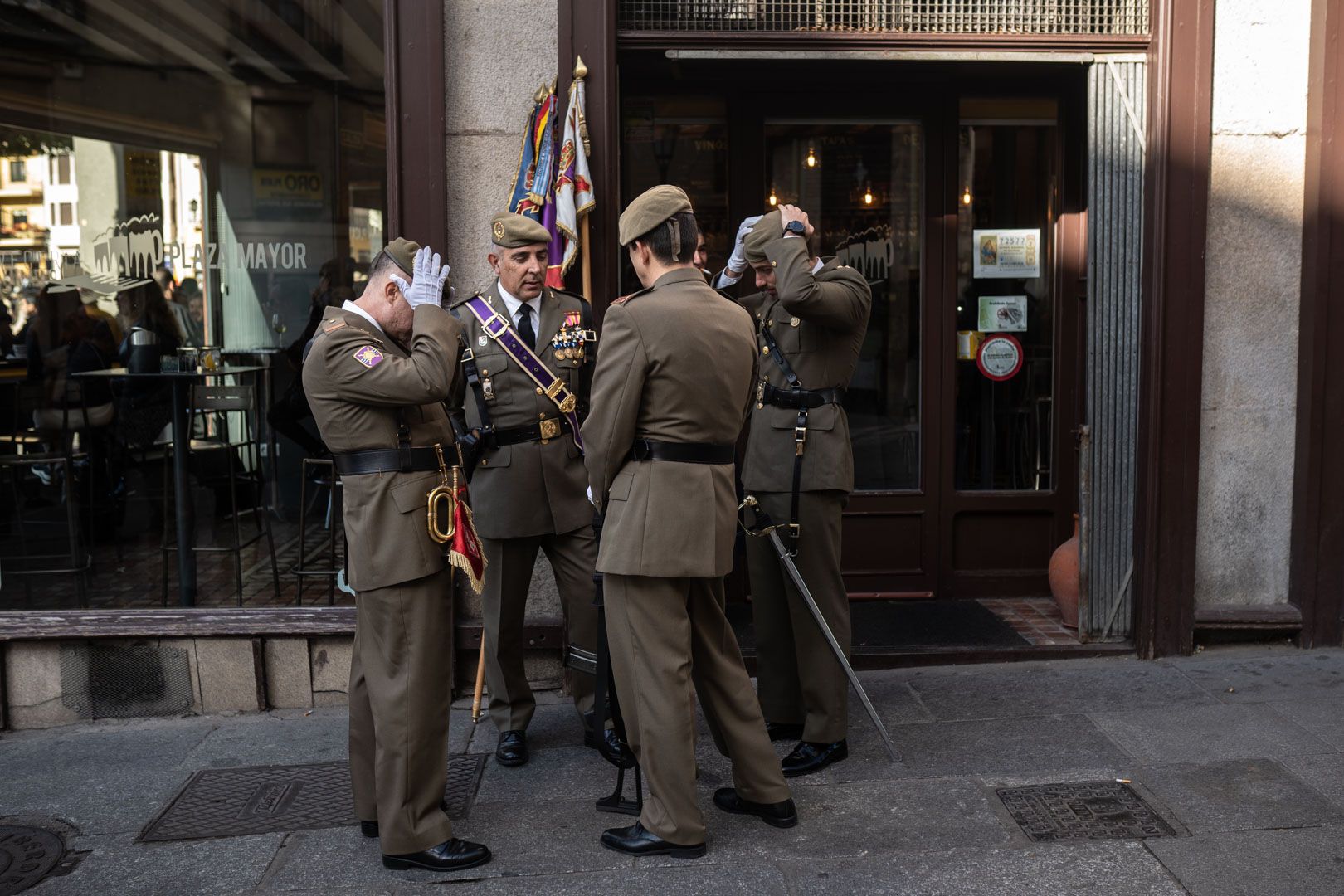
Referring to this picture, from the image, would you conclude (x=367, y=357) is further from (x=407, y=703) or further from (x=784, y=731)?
(x=784, y=731)

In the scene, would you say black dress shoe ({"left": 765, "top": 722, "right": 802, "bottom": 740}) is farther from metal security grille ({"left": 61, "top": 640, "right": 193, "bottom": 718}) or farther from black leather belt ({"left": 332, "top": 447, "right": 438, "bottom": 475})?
metal security grille ({"left": 61, "top": 640, "right": 193, "bottom": 718})

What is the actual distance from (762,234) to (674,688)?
179 centimetres

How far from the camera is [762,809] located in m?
4.41

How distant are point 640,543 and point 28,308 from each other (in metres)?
4.95

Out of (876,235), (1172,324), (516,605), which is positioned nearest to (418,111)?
(516,605)

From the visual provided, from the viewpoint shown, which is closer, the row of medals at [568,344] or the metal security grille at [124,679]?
the row of medals at [568,344]

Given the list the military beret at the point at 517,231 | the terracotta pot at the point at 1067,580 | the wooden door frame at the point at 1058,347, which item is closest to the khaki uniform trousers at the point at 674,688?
the military beret at the point at 517,231

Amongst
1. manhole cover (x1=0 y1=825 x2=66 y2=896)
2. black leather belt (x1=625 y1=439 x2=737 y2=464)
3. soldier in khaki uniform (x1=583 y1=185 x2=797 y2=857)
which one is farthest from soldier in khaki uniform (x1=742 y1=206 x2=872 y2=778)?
manhole cover (x1=0 y1=825 x2=66 y2=896)

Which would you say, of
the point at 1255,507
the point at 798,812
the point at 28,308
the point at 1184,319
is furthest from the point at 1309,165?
the point at 28,308

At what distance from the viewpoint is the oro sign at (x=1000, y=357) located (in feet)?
23.3

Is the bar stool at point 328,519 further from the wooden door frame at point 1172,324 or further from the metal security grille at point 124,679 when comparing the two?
the wooden door frame at point 1172,324

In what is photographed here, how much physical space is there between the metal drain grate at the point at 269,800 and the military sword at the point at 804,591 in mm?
1439

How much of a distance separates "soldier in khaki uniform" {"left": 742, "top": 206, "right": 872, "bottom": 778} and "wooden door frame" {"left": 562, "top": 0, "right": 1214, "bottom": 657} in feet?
3.42

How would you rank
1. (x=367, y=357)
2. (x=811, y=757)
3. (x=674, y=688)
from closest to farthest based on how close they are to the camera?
(x=367, y=357), (x=674, y=688), (x=811, y=757)
